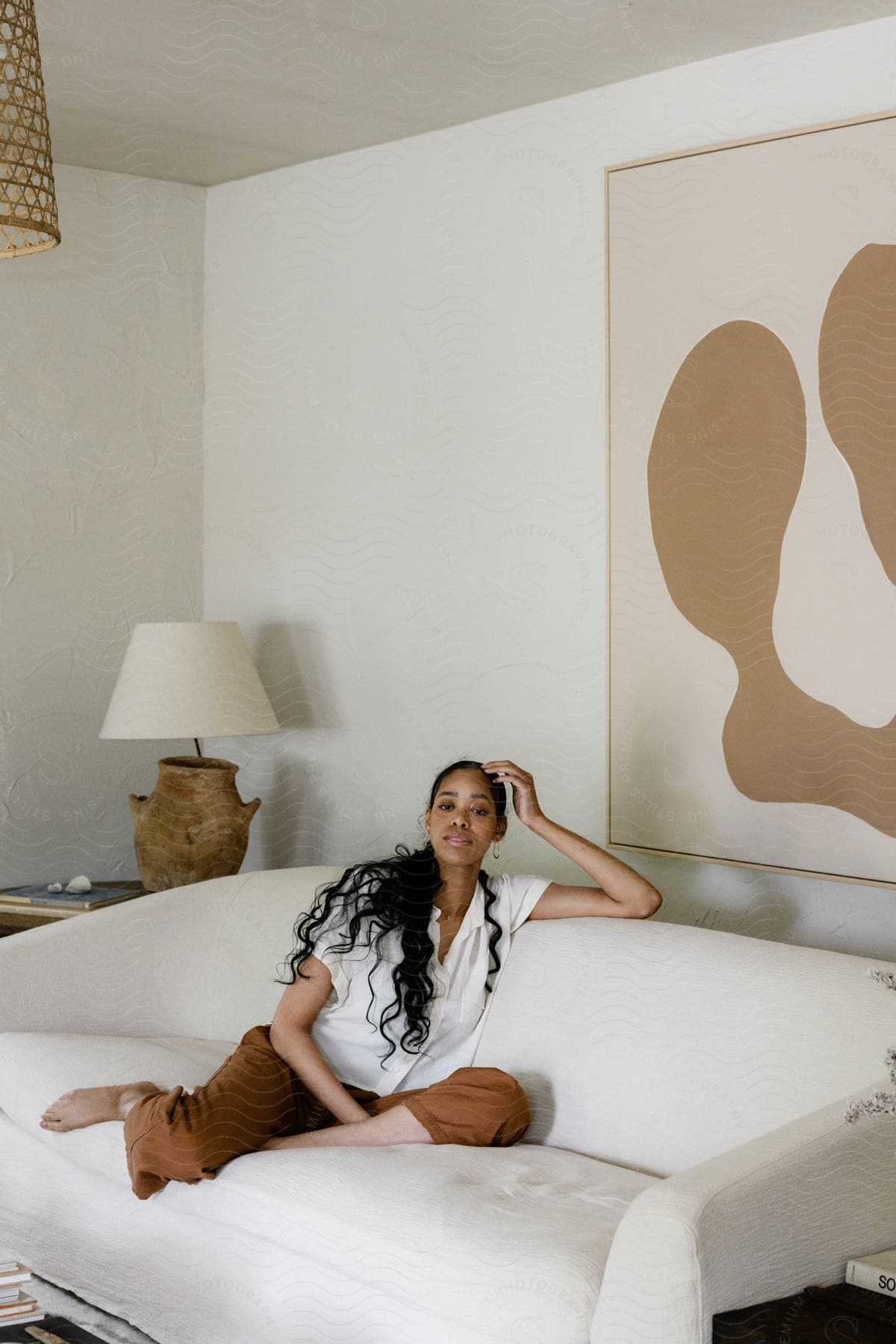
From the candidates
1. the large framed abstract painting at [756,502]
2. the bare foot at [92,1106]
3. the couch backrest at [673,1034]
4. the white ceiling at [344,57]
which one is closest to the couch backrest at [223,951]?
the bare foot at [92,1106]

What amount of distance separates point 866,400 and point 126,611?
6.90 feet

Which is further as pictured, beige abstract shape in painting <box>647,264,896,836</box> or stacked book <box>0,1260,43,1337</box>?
beige abstract shape in painting <box>647,264,896,836</box>

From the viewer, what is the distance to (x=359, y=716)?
11.7 feet

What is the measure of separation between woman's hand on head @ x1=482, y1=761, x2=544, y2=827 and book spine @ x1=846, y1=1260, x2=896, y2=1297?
3.22ft

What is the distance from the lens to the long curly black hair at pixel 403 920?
248 cm

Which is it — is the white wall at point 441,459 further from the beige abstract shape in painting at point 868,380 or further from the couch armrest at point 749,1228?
the couch armrest at point 749,1228

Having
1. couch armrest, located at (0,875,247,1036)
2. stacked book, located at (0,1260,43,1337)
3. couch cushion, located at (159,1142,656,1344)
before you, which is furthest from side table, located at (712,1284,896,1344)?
couch armrest, located at (0,875,247,1036)

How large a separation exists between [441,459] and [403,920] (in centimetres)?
128

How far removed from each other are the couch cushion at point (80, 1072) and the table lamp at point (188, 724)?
0.70m

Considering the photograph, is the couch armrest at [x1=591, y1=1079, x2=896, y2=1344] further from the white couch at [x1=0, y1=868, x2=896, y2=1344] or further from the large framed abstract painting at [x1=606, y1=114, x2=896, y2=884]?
the large framed abstract painting at [x1=606, y1=114, x2=896, y2=884]

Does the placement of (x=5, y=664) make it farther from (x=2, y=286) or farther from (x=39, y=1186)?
(x=39, y=1186)

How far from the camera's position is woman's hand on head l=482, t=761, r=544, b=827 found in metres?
2.59

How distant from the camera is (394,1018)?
2.47 metres

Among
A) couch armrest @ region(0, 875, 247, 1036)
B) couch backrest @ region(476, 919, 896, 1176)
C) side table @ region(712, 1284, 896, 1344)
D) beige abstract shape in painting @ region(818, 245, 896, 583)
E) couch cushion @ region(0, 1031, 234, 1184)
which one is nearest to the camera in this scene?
side table @ region(712, 1284, 896, 1344)
